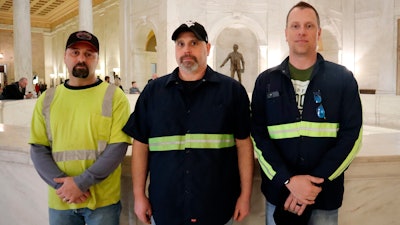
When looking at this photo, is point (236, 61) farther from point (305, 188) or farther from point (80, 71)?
point (305, 188)

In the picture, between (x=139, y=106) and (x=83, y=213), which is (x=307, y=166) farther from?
(x=83, y=213)

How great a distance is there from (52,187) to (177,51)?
126 centimetres

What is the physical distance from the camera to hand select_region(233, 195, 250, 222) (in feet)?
7.62

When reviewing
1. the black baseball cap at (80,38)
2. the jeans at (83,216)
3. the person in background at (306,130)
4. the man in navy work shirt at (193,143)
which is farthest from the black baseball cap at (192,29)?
the jeans at (83,216)

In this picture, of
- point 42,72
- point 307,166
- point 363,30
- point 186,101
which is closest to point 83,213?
point 186,101

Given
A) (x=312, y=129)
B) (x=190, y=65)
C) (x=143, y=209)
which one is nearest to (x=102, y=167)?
(x=143, y=209)

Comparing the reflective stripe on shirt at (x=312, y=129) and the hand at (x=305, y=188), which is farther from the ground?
the reflective stripe on shirt at (x=312, y=129)

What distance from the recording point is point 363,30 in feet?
62.2

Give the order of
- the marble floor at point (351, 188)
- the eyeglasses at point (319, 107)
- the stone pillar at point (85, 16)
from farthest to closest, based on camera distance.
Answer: the stone pillar at point (85, 16)
the marble floor at point (351, 188)
the eyeglasses at point (319, 107)

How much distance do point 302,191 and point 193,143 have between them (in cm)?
71

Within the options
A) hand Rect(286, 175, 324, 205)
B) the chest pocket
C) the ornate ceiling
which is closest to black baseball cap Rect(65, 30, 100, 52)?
the chest pocket

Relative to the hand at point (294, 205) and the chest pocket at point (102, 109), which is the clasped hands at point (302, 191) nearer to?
the hand at point (294, 205)

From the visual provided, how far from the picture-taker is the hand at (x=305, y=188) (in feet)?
7.00

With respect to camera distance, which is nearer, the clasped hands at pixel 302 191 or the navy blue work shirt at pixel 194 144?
the clasped hands at pixel 302 191
